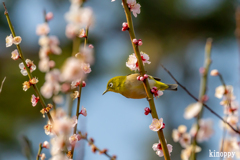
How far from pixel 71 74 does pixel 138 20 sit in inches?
305

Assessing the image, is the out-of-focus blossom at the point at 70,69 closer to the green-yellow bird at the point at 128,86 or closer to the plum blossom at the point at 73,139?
the plum blossom at the point at 73,139

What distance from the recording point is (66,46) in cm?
655

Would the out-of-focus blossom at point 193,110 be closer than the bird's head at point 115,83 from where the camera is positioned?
Yes

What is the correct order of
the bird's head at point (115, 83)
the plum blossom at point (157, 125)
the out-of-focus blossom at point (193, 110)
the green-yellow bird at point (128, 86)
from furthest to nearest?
the bird's head at point (115, 83)
the green-yellow bird at point (128, 86)
the plum blossom at point (157, 125)
the out-of-focus blossom at point (193, 110)

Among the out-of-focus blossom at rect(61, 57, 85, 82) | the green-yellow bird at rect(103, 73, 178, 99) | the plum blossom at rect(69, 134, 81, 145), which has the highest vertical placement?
the green-yellow bird at rect(103, 73, 178, 99)

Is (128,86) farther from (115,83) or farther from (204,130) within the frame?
(204,130)

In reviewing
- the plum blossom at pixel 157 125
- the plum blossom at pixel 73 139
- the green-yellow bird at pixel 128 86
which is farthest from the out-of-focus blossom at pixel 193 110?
the green-yellow bird at pixel 128 86

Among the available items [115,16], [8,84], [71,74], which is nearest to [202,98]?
[71,74]

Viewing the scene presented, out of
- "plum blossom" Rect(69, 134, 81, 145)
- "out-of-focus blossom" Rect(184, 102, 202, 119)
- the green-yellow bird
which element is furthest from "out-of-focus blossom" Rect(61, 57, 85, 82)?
the green-yellow bird

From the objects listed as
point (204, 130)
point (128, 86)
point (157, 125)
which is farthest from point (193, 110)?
point (128, 86)

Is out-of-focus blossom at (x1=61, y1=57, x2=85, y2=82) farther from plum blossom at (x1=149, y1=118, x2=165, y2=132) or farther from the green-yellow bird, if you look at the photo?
the green-yellow bird

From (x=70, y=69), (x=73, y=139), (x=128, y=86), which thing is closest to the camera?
(x=70, y=69)

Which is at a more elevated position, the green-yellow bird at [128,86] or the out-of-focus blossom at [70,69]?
the green-yellow bird at [128,86]

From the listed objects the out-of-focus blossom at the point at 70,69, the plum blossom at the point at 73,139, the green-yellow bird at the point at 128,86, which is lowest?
the out-of-focus blossom at the point at 70,69
